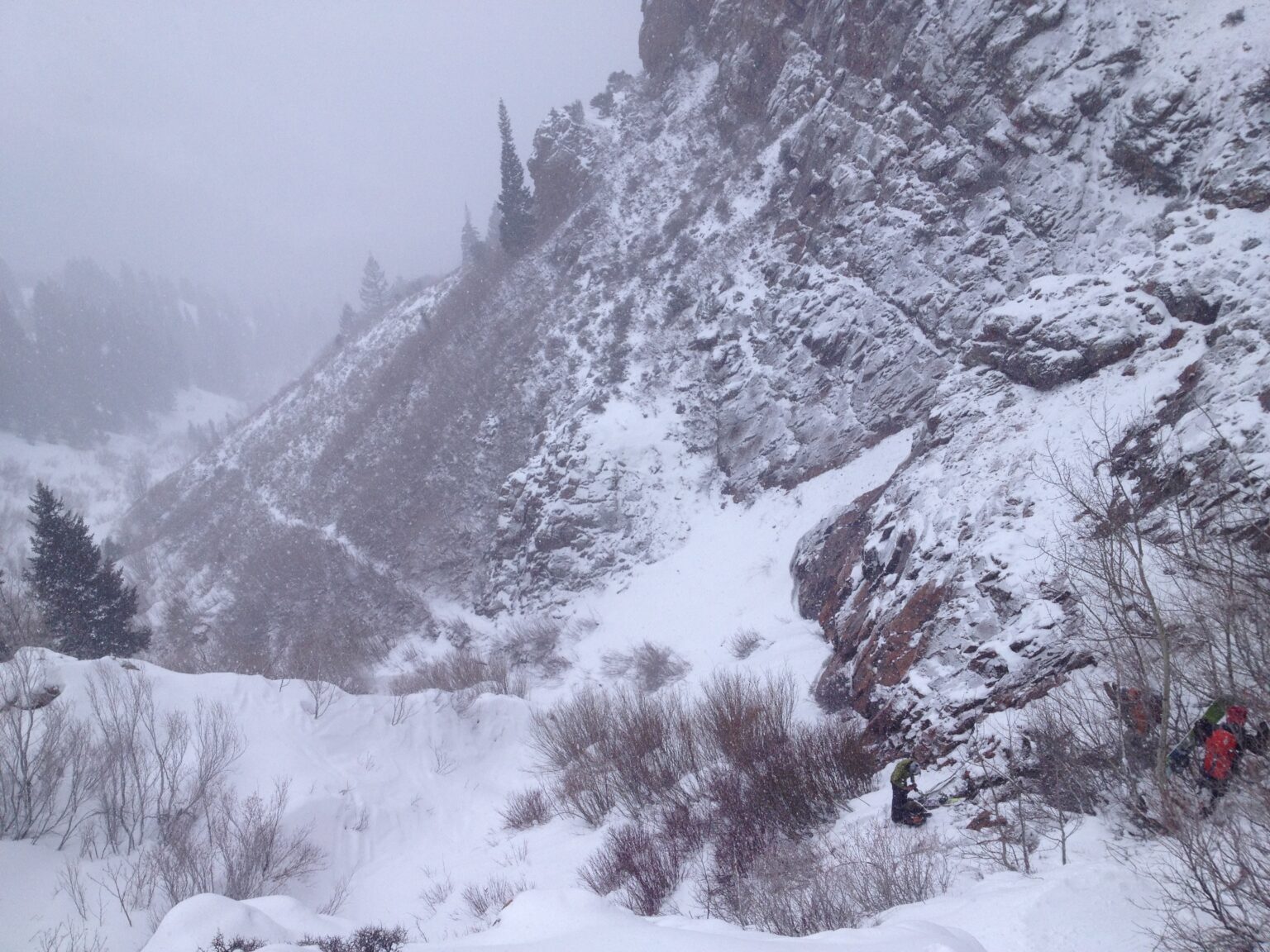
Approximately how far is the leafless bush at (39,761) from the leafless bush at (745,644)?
15815mm

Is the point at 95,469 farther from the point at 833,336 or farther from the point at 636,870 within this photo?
the point at 636,870

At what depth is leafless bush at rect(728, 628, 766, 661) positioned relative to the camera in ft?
62.5

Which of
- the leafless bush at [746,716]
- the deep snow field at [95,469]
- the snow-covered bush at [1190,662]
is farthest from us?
the deep snow field at [95,469]

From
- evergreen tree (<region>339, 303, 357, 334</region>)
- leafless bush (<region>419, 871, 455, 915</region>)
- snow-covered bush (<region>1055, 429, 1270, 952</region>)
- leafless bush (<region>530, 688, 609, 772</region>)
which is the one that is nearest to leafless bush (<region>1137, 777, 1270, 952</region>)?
snow-covered bush (<region>1055, 429, 1270, 952</region>)

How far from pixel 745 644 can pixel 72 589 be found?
2395 cm

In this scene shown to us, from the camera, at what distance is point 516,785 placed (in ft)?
58.1

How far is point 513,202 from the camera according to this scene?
146 ft

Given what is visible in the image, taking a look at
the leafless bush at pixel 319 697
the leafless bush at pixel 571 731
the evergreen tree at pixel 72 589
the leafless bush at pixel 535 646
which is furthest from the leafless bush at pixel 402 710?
the evergreen tree at pixel 72 589

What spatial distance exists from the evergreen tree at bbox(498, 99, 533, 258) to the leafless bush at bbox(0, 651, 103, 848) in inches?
1492

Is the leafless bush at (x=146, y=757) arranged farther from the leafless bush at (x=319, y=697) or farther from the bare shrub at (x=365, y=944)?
the bare shrub at (x=365, y=944)

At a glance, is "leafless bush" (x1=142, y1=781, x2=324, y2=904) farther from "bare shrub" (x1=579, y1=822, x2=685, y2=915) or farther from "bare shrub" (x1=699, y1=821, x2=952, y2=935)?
"bare shrub" (x1=699, y1=821, x2=952, y2=935)

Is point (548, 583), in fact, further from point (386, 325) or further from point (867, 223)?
point (386, 325)

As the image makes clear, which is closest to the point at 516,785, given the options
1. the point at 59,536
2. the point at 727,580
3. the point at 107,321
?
the point at 727,580

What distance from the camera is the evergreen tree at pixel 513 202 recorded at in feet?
146
